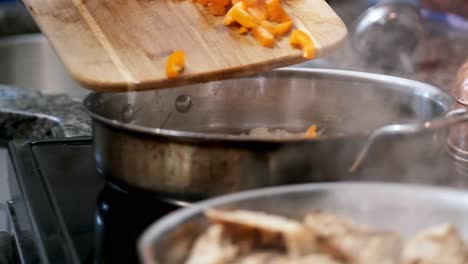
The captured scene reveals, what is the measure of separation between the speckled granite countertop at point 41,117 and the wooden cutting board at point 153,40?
26cm

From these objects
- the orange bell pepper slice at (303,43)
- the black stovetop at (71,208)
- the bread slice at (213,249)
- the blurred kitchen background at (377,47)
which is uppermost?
the bread slice at (213,249)

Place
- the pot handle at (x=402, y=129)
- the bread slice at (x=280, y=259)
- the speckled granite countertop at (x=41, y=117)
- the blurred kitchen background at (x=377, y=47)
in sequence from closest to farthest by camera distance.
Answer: the bread slice at (x=280, y=259) → the pot handle at (x=402, y=129) → the speckled granite countertop at (x=41, y=117) → the blurred kitchen background at (x=377, y=47)

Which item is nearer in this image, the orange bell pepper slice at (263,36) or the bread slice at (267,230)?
the bread slice at (267,230)

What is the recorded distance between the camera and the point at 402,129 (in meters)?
0.86

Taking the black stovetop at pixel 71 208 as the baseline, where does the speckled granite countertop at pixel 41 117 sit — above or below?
below

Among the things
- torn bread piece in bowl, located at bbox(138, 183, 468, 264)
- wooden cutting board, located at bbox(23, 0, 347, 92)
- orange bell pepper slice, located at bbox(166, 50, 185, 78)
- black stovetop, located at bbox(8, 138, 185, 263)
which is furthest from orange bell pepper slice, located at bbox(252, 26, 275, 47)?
torn bread piece in bowl, located at bbox(138, 183, 468, 264)

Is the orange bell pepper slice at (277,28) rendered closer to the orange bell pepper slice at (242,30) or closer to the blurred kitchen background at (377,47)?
the orange bell pepper slice at (242,30)

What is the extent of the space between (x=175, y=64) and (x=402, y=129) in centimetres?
44

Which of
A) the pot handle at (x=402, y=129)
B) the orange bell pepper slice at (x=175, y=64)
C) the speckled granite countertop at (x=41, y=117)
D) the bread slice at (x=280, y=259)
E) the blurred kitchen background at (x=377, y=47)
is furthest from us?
the blurred kitchen background at (x=377, y=47)

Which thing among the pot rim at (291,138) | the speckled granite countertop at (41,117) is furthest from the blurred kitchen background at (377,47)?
the pot rim at (291,138)

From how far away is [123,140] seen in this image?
98cm

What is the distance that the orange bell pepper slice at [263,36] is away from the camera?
126cm

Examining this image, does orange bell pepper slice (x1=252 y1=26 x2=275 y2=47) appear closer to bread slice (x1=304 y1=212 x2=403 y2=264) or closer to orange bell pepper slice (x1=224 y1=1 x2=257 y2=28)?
orange bell pepper slice (x1=224 y1=1 x2=257 y2=28)

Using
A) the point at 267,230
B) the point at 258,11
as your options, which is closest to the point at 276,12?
the point at 258,11
